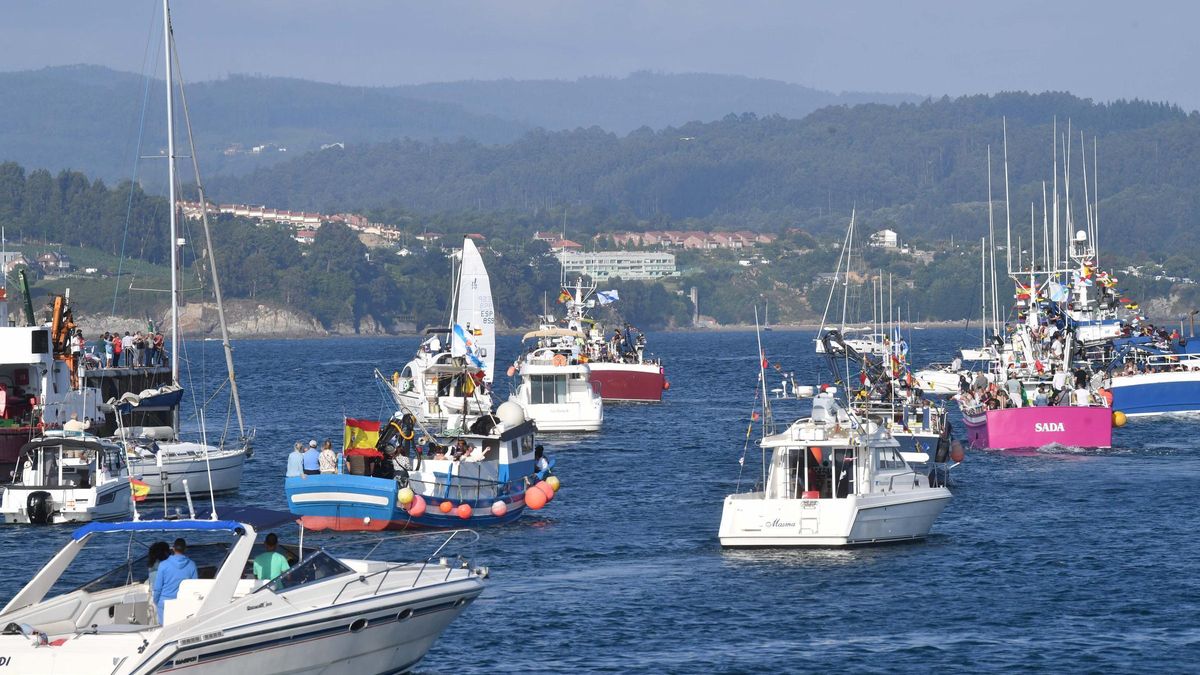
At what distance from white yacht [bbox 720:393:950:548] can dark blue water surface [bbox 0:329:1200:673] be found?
57 centimetres

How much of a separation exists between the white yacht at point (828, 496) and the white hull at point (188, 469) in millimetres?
17158

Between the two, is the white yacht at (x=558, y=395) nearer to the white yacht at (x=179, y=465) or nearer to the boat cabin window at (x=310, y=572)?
the white yacht at (x=179, y=465)

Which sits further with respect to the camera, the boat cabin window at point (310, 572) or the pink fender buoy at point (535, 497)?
the pink fender buoy at point (535, 497)

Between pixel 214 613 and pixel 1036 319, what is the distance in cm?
6814

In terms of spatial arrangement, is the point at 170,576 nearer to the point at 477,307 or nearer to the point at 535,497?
the point at 535,497

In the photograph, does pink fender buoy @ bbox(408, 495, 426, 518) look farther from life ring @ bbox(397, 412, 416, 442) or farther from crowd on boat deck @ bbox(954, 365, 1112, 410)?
crowd on boat deck @ bbox(954, 365, 1112, 410)

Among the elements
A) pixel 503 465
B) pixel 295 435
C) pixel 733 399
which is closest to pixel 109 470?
pixel 503 465

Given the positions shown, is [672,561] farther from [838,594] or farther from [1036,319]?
[1036,319]

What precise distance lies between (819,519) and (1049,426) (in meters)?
29.9

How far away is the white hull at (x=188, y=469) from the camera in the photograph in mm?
53156

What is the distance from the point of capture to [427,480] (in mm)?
46656

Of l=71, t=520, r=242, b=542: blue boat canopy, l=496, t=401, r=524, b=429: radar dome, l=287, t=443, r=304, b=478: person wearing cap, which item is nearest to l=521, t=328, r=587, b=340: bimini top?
l=496, t=401, r=524, b=429: radar dome

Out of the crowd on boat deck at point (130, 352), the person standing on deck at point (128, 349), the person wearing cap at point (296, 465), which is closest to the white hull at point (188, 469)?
the person wearing cap at point (296, 465)

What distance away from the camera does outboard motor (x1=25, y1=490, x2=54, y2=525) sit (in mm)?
48938
